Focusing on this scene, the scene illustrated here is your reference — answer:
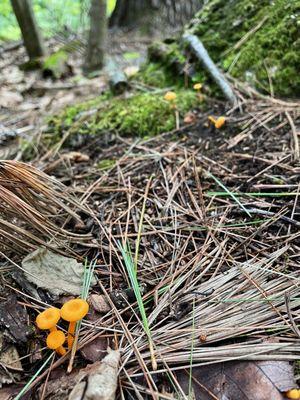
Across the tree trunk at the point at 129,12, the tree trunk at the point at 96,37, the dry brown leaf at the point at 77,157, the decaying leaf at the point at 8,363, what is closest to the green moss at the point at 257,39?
the tree trunk at the point at 96,37

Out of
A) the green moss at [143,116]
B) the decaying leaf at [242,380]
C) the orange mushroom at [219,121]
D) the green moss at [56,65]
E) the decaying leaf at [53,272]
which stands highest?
the green moss at [56,65]

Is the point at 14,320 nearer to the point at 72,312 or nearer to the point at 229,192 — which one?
the point at 72,312

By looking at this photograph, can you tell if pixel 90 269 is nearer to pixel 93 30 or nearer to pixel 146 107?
pixel 146 107

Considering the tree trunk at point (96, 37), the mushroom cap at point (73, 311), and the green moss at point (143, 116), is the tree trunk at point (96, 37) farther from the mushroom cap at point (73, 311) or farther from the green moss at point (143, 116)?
the mushroom cap at point (73, 311)

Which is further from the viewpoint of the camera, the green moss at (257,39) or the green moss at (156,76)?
the green moss at (156,76)

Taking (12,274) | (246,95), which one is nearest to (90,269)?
(12,274)

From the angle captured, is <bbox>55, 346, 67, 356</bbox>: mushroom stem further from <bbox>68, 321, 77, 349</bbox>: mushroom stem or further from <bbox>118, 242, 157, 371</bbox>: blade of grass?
<bbox>118, 242, 157, 371</bbox>: blade of grass
